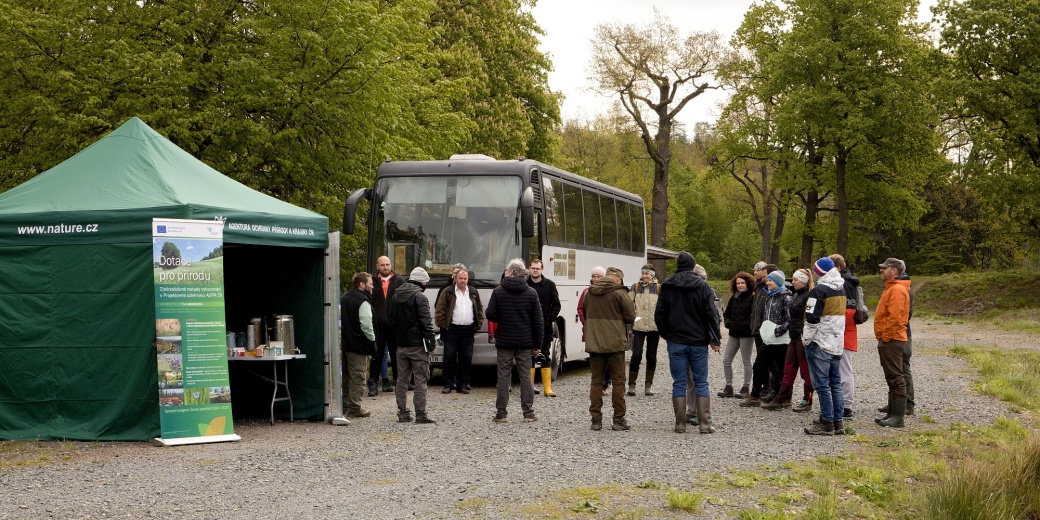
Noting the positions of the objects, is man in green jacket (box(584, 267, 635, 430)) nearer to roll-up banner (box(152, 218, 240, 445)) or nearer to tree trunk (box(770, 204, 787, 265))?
roll-up banner (box(152, 218, 240, 445))

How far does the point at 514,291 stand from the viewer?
41.3ft

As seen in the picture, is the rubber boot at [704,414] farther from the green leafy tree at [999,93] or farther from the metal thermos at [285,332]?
the green leafy tree at [999,93]

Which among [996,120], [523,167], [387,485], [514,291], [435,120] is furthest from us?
[996,120]

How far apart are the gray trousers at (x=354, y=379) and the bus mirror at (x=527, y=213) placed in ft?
12.8

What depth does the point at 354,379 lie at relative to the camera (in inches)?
518

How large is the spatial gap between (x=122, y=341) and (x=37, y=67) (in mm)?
12927

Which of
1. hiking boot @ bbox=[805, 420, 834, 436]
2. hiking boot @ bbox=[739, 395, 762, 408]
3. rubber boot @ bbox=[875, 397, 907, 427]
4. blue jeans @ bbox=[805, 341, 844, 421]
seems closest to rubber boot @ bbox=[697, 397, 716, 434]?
hiking boot @ bbox=[805, 420, 834, 436]

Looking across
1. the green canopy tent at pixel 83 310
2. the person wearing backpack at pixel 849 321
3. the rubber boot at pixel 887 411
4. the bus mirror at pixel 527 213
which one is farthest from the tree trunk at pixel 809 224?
the green canopy tent at pixel 83 310

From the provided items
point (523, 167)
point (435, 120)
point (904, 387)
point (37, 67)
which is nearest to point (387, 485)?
point (904, 387)

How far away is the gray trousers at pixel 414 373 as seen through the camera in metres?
12.4

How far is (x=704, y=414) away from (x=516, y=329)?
2.37m

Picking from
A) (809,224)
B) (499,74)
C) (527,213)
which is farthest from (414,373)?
(809,224)

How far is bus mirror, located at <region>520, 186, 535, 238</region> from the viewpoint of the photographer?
16.1m

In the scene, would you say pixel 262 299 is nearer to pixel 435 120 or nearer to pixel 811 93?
pixel 435 120
